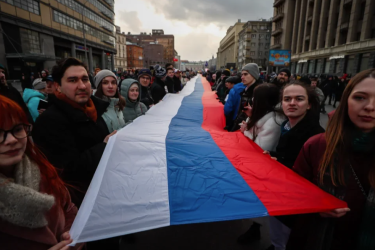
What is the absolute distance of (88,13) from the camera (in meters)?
34.6

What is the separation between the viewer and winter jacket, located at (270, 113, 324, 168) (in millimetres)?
2082

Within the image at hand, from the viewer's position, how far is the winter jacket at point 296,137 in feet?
6.83

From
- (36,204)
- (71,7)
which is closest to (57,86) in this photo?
(36,204)

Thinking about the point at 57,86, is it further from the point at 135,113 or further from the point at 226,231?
the point at 226,231

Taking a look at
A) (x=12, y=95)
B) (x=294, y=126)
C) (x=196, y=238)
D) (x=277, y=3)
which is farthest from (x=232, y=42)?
(x=196, y=238)

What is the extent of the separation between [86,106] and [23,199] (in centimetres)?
123

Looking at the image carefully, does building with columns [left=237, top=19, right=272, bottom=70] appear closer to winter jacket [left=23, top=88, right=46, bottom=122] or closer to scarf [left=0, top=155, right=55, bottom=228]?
winter jacket [left=23, top=88, right=46, bottom=122]

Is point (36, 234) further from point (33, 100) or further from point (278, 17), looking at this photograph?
point (278, 17)

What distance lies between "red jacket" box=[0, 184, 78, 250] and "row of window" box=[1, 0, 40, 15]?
25.0 metres

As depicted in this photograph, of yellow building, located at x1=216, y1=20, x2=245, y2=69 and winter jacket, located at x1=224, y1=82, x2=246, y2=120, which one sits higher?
yellow building, located at x1=216, y1=20, x2=245, y2=69

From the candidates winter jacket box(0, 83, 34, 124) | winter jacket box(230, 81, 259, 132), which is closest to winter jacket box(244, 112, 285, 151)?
winter jacket box(230, 81, 259, 132)

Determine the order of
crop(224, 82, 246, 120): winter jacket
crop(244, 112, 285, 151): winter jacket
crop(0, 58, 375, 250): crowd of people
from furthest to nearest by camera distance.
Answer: crop(224, 82, 246, 120): winter jacket → crop(244, 112, 285, 151): winter jacket → crop(0, 58, 375, 250): crowd of people

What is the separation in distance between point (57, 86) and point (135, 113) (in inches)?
65.8

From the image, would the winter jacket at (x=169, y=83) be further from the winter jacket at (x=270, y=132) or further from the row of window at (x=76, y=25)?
the row of window at (x=76, y=25)
